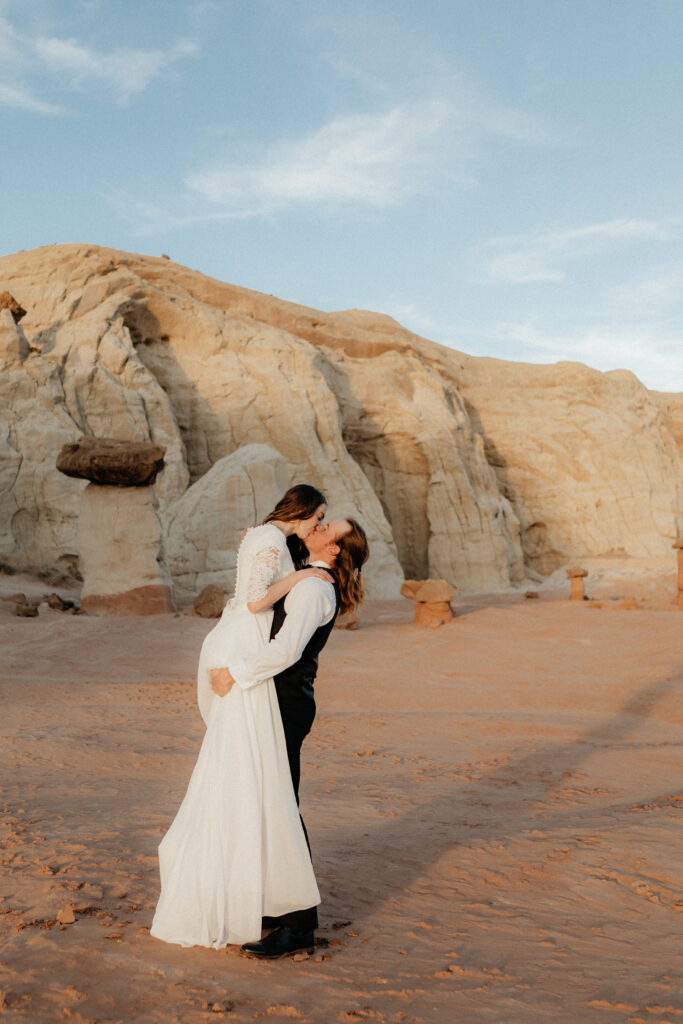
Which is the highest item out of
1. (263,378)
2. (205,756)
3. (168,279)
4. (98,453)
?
(168,279)

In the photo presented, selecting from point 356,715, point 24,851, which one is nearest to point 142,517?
point 356,715

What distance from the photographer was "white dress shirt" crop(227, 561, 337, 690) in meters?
2.83

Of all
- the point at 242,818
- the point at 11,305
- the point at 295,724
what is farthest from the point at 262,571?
the point at 11,305

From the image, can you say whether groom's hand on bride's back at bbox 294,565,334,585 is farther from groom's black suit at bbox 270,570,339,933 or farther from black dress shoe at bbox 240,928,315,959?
black dress shoe at bbox 240,928,315,959

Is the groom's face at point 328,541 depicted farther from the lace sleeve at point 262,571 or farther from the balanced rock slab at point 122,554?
the balanced rock slab at point 122,554

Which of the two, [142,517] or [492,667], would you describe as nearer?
[492,667]

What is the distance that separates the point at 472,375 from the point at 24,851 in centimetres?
3152

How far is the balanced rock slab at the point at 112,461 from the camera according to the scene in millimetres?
13062

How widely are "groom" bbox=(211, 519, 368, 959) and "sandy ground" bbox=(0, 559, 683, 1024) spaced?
10 cm

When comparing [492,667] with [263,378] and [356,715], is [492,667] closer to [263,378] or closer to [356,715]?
[356,715]

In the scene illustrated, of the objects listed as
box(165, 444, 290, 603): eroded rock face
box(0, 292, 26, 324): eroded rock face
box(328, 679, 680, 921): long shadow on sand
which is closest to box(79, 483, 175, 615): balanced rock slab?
box(165, 444, 290, 603): eroded rock face

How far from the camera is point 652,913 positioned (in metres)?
3.28

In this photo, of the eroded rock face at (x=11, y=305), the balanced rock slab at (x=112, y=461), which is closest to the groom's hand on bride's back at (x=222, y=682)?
the balanced rock slab at (x=112, y=461)

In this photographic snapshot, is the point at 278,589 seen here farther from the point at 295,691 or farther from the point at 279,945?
the point at 279,945
